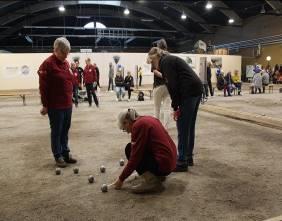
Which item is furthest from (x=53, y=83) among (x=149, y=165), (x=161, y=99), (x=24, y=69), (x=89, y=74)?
(x=24, y=69)

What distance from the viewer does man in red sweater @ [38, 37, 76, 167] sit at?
4090 mm

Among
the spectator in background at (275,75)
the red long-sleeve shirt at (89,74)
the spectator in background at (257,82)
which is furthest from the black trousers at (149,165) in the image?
the spectator in background at (275,75)

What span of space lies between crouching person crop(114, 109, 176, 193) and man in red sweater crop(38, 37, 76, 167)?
4.06ft

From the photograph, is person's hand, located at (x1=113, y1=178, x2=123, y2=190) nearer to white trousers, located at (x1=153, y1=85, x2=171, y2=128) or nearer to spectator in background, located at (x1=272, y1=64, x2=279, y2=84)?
white trousers, located at (x1=153, y1=85, x2=171, y2=128)

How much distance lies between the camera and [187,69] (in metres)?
3.86

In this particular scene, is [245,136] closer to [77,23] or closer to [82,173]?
Answer: [82,173]

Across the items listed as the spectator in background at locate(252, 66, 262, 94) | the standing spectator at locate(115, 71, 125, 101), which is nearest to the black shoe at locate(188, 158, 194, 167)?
the standing spectator at locate(115, 71, 125, 101)

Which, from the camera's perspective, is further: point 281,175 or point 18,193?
point 281,175

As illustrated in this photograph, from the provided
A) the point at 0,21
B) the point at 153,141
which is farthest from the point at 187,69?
the point at 0,21

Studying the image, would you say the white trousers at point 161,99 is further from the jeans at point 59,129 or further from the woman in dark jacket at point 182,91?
the jeans at point 59,129

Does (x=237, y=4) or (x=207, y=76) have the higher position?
(x=237, y=4)

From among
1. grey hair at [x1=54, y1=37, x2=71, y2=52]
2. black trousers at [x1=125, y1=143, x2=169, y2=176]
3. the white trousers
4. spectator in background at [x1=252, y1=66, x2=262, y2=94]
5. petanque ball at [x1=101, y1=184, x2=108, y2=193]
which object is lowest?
petanque ball at [x1=101, y1=184, x2=108, y2=193]

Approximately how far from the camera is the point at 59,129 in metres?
4.23

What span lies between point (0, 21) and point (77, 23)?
289 inches
